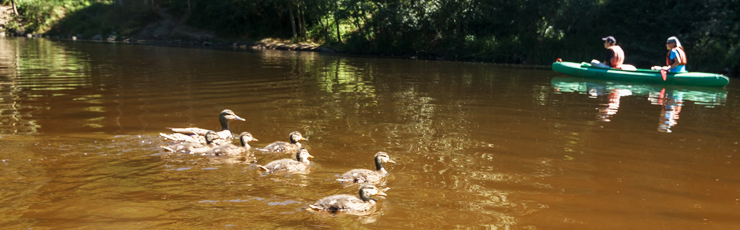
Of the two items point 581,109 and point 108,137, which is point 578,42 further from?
point 108,137

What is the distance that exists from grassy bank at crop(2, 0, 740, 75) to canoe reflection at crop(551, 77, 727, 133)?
858cm

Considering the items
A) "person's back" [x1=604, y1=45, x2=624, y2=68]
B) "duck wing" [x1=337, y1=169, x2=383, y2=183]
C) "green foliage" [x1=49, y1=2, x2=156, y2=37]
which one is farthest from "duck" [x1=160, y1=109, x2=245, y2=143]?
"green foliage" [x1=49, y1=2, x2=156, y2=37]

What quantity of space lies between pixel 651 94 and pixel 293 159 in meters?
11.8

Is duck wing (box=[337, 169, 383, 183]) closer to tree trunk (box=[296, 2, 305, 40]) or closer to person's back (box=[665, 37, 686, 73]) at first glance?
person's back (box=[665, 37, 686, 73])

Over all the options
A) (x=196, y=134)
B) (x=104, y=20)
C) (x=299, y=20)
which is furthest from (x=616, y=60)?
(x=104, y=20)

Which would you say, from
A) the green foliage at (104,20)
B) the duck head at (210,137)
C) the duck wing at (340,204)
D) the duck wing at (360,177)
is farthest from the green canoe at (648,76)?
the green foliage at (104,20)

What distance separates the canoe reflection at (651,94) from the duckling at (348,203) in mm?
6723

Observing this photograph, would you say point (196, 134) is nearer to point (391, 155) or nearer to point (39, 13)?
point (391, 155)

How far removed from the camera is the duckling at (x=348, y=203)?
5.08m

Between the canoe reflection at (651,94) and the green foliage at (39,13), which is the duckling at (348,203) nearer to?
the canoe reflection at (651,94)

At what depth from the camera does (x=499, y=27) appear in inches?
1280

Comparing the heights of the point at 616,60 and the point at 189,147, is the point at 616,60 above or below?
above

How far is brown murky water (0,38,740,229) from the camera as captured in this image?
17.0ft

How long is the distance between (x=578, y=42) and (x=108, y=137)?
2556 centimetres
